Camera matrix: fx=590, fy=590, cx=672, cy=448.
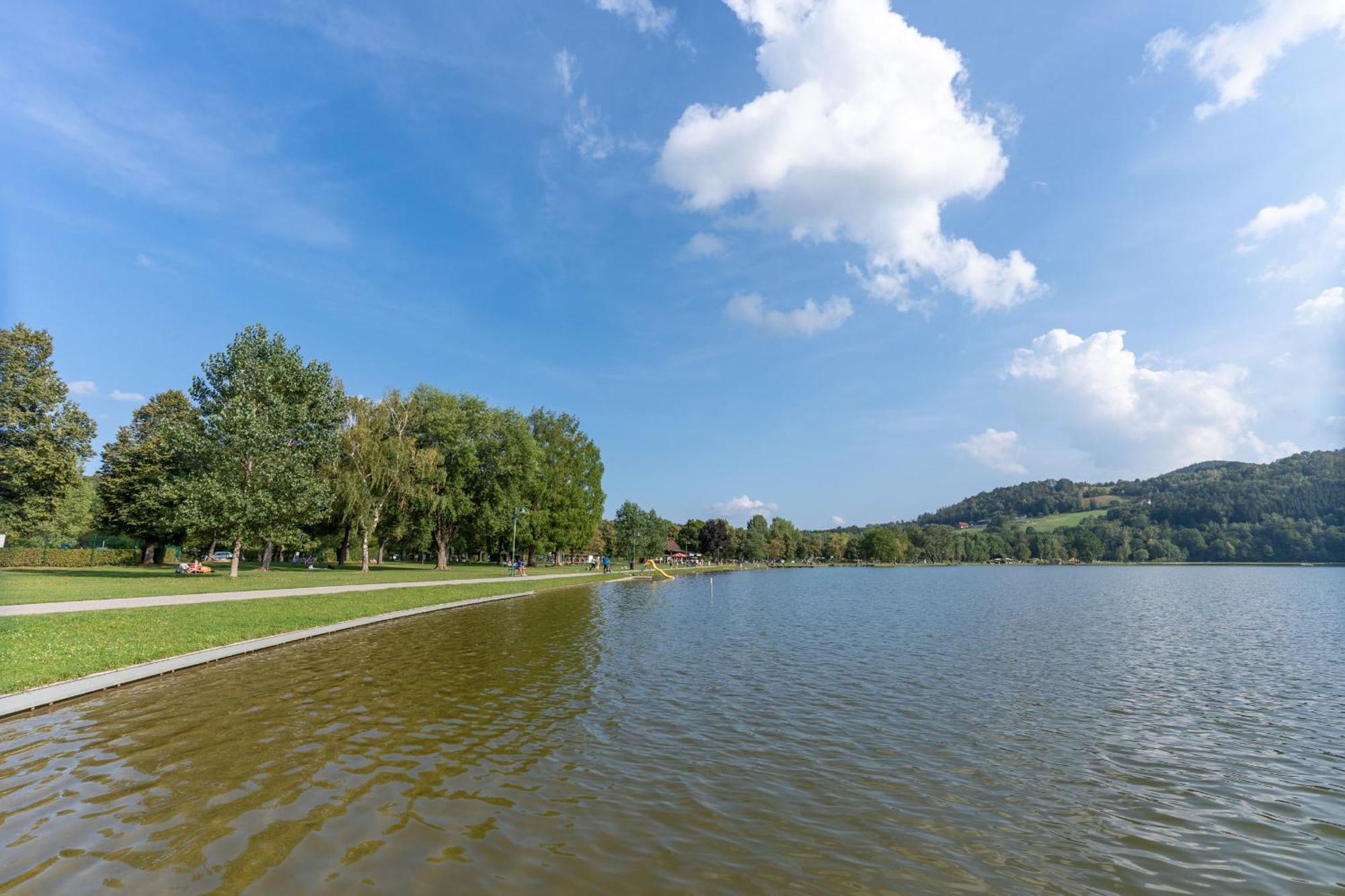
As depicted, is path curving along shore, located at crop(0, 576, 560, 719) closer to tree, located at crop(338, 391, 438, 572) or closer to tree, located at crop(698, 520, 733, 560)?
tree, located at crop(338, 391, 438, 572)

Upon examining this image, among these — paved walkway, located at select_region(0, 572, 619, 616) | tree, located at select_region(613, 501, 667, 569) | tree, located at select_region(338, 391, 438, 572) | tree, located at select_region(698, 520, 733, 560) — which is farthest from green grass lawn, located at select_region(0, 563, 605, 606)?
tree, located at select_region(698, 520, 733, 560)

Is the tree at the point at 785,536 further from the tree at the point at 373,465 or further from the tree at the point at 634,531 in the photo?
the tree at the point at 373,465

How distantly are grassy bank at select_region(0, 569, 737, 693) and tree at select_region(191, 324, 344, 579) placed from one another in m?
13.9

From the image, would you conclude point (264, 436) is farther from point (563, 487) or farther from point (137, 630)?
point (563, 487)

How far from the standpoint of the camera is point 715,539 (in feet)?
480

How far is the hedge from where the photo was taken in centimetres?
4859

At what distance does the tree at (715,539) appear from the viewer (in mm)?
146500

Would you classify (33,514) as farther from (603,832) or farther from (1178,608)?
(1178,608)

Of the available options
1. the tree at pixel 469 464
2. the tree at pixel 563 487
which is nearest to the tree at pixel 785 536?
the tree at pixel 563 487

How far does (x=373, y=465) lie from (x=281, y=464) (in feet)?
36.3

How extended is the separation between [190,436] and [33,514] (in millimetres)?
12456

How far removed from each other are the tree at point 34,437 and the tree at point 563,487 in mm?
37442

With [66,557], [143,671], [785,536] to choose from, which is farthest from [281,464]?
[785,536]

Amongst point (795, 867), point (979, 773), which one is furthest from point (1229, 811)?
point (795, 867)
